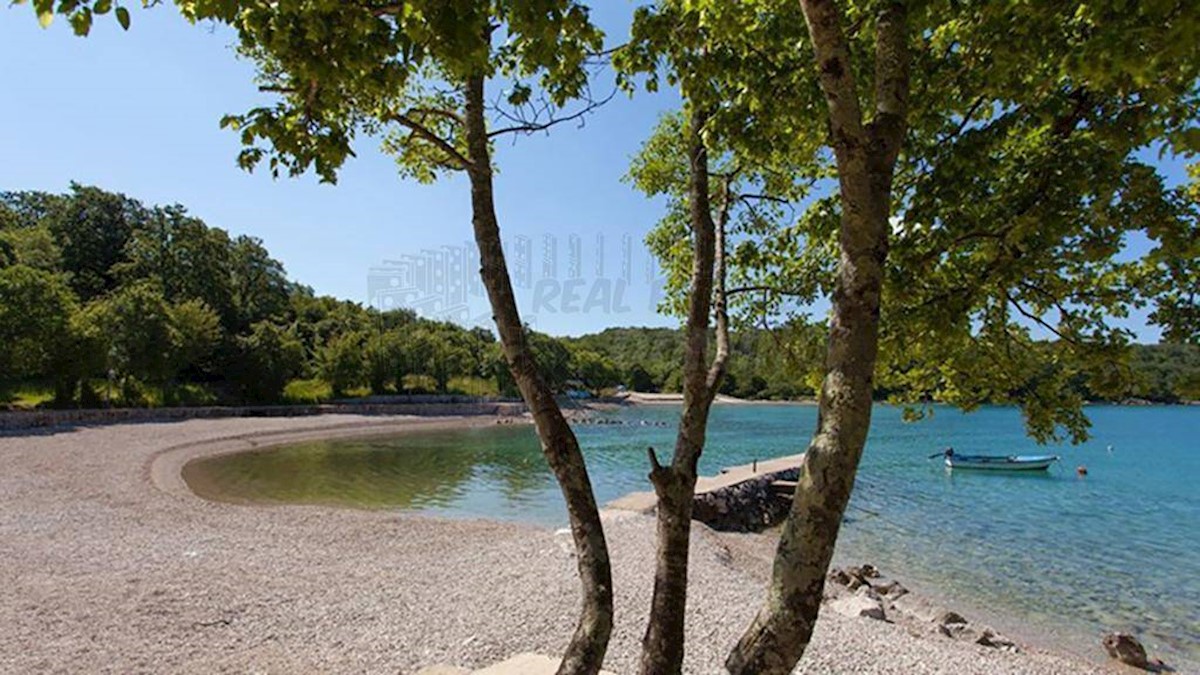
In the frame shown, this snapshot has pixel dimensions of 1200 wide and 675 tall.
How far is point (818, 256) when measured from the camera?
5430mm

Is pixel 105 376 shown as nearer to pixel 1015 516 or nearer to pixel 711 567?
pixel 711 567

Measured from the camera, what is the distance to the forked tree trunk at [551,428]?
3.04 metres

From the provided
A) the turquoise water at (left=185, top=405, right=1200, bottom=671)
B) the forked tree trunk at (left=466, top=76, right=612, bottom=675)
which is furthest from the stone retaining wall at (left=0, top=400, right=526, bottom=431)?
the forked tree trunk at (left=466, top=76, right=612, bottom=675)

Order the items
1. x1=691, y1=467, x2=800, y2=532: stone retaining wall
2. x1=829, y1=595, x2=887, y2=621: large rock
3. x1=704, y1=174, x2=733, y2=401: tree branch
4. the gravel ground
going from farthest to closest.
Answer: x1=691, y1=467, x2=800, y2=532: stone retaining wall → x1=829, y1=595, x2=887, y2=621: large rock → the gravel ground → x1=704, y1=174, x2=733, y2=401: tree branch

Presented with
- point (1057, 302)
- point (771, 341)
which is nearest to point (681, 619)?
point (771, 341)

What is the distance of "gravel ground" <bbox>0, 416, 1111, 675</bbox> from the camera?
6535 mm

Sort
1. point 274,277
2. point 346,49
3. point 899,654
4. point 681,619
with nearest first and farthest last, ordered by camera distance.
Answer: point 346,49, point 681,619, point 899,654, point 274,277

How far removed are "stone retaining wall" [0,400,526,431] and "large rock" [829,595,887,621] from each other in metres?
36.4

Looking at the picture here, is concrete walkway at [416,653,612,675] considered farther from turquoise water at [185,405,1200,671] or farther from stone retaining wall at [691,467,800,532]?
stone retaining wall at [691,467,800,532]

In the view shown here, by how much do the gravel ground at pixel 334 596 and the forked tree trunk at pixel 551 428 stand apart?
3.57 meters

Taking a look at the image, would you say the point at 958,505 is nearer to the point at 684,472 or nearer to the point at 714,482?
the point at 714,482

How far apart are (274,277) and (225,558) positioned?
238ft

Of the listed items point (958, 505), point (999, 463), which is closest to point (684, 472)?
point (958, 505)

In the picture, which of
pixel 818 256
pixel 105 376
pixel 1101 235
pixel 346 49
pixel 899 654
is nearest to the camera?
pixel 346 49
